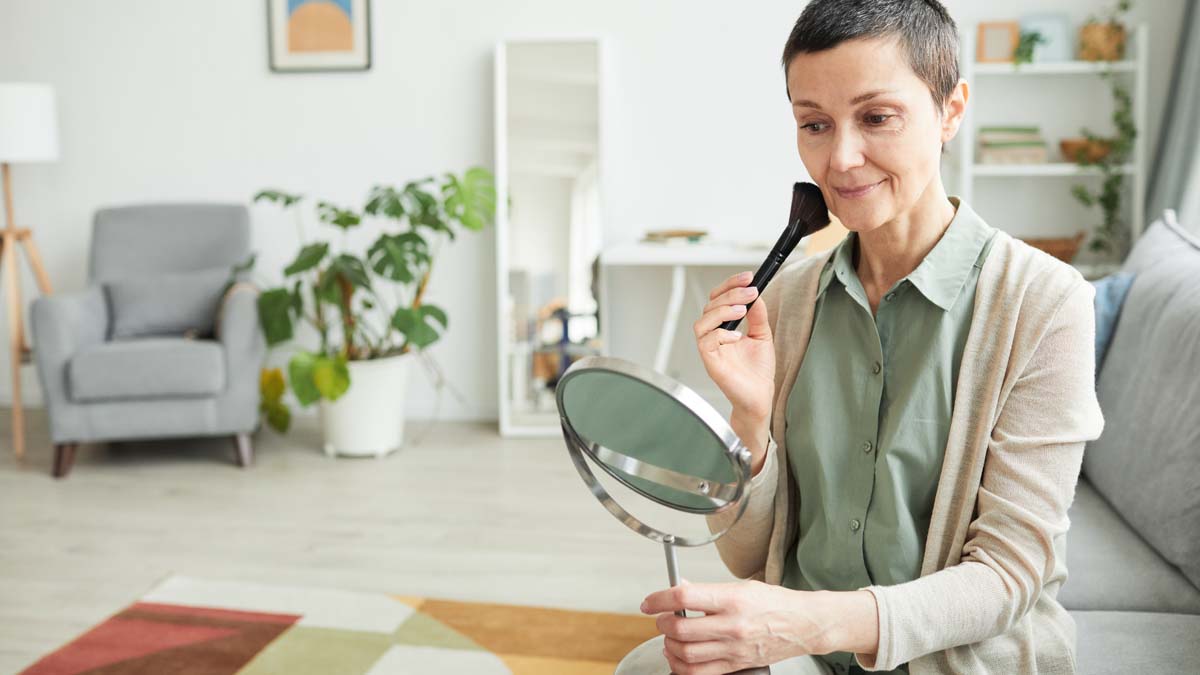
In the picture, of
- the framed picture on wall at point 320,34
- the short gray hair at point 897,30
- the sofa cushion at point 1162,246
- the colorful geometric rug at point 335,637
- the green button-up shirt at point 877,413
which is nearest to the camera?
the short gray hair at point 897,30

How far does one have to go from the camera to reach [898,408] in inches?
42.6

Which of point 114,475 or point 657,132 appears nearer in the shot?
point 114,475

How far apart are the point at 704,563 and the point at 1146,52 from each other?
2.58m

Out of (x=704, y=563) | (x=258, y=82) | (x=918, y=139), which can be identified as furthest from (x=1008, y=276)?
(x=258, y=82)

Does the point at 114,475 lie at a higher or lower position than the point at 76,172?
lower

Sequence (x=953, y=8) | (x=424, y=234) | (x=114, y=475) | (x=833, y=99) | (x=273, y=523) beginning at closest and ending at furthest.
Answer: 1. (x=833, y=99)
2. (x=273, y=523)
3. (x=114, y=475)
4. (x=953, y=8)
5. (x=424, y=234)

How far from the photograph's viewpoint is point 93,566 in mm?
2852

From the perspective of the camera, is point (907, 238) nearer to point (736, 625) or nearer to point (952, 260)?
point (952, 260)

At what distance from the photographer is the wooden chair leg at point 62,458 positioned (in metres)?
3.69

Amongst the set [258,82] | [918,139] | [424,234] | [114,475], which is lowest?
[114,475]

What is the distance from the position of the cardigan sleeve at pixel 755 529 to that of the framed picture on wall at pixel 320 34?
142 inches

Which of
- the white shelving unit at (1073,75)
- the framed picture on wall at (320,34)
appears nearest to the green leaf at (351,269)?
the framed picture on wall at (320,34)

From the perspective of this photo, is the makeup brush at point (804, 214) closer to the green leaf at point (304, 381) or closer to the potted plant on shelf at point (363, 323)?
the potted plant on shelf at point (363, 323)

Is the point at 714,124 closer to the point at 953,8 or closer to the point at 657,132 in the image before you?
the point at 657,132
